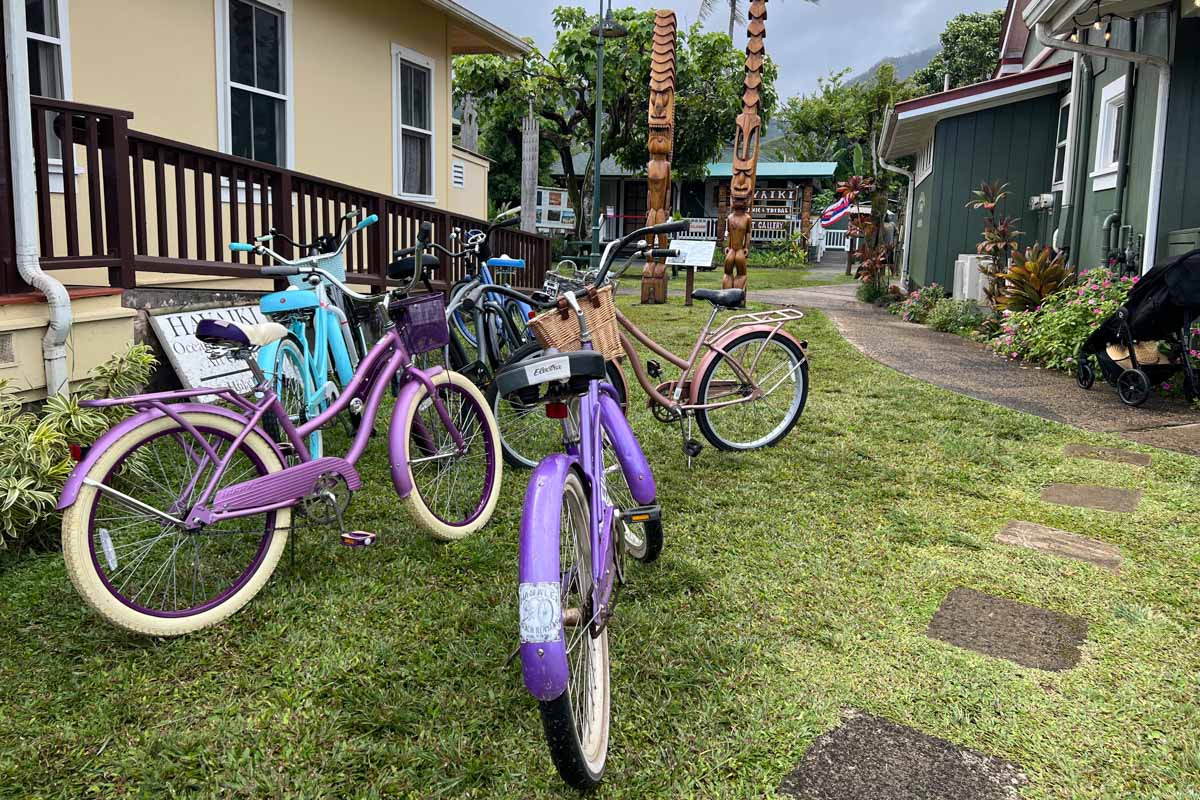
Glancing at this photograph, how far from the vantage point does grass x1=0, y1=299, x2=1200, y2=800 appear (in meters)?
2.07

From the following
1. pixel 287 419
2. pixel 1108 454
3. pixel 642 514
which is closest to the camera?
pixel 642 514

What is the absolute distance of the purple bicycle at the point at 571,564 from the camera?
177cm

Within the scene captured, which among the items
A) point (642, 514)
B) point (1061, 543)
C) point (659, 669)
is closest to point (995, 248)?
point (1061, 543)

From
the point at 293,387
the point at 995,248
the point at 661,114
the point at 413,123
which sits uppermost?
the point at 661,114

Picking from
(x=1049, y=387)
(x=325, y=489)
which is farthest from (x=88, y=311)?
(x=1049, y=387)

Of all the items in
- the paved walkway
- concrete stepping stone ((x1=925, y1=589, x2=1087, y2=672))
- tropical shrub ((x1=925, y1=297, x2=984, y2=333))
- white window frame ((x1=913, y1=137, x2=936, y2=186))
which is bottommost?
concrete stepping stone ((x1=925, y1=589, x2=1087, y2=672))

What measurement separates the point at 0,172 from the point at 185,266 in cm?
154

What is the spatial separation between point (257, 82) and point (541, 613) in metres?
7.05

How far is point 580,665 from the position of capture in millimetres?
2072

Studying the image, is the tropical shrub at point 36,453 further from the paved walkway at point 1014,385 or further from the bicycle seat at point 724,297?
the paved walkway at point 1014,385

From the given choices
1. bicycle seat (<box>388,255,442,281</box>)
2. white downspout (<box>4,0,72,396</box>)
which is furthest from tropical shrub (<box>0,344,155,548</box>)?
bicycle seat (<box>388,255,442,281</box>)

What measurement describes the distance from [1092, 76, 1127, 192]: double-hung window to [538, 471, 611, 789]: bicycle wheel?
813 centimetres

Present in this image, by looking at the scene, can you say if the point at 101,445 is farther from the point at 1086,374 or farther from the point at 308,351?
the point at 1086,374

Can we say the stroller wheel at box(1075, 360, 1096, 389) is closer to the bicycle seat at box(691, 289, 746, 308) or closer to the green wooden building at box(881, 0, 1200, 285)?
the green wooden building at box(881, 0, 1200, 285)
